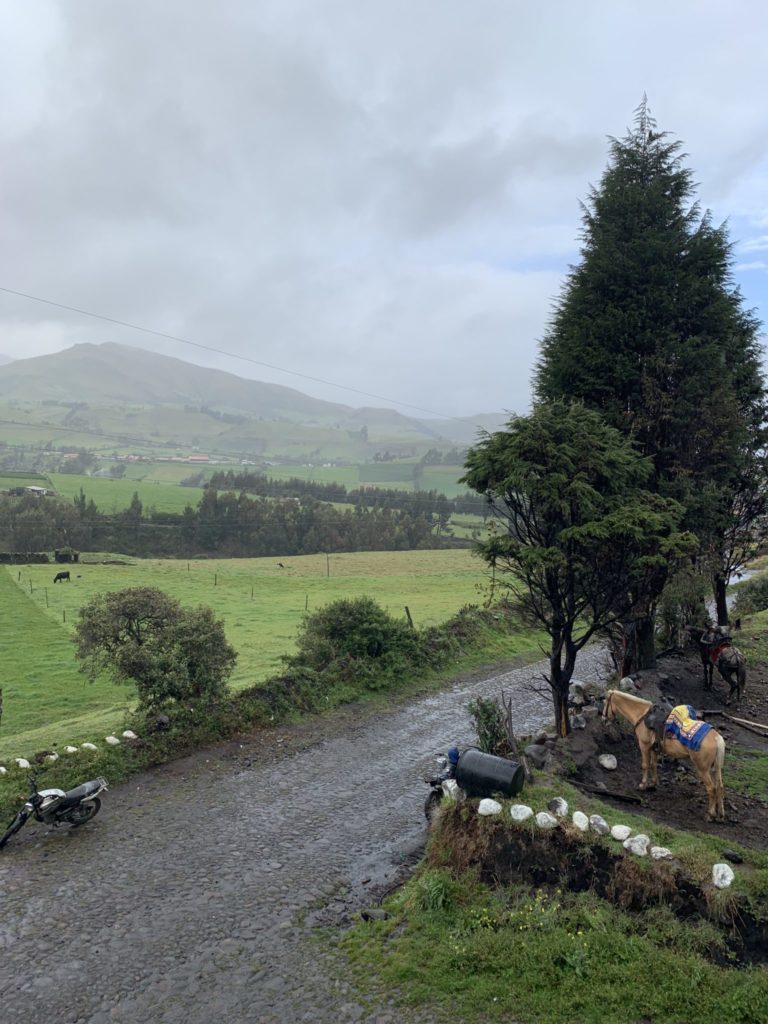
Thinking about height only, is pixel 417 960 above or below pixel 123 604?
below

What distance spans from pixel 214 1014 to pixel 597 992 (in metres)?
5.05

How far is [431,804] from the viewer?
13.8 meters

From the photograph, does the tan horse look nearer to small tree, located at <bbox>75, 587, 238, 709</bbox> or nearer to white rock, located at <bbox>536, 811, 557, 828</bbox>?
white rock, located at <bbox>536, 811, 557, 828</bbox>

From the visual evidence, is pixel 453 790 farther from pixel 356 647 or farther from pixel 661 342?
pixel 661 342

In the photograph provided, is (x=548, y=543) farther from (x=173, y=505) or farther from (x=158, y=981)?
(x=173, y=505)

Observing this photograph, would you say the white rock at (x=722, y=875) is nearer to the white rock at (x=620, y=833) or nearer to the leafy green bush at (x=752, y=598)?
the white rock at (x=620, y=833)

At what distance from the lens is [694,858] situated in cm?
968

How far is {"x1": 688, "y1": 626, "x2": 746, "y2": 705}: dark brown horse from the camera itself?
19016 millimetres

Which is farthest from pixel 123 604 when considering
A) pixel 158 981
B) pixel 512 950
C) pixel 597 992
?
pixel 597 992

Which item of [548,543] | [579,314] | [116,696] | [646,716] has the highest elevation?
[579,314]

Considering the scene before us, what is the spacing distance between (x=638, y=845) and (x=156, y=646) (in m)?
13.6

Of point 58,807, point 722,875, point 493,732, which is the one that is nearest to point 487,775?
point 493,732

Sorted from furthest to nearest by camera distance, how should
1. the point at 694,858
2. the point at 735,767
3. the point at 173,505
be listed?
1. the point at 173,505
2. the point at 735,767
3. the point at 694,858

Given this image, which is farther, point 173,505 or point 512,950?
point 173,505
